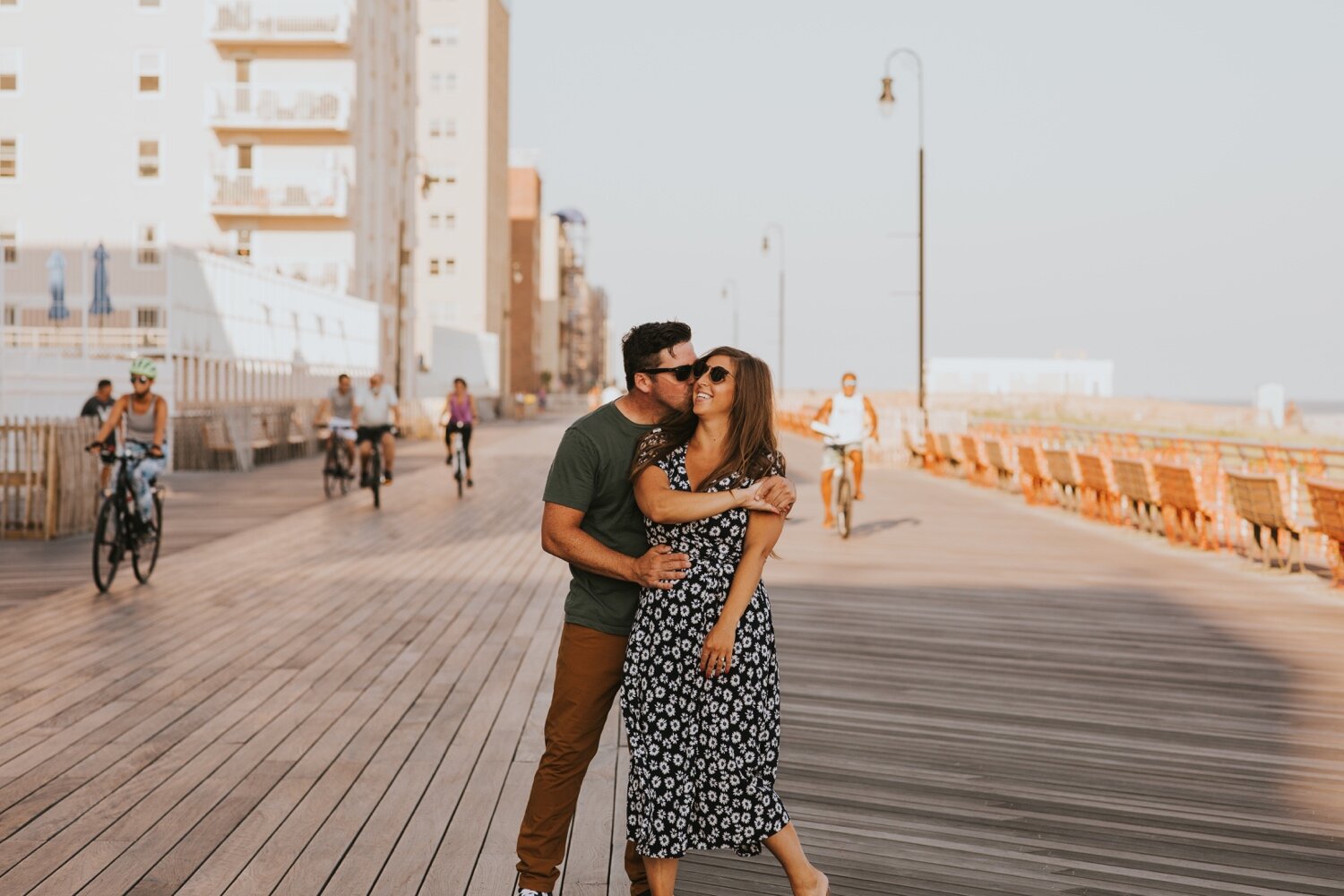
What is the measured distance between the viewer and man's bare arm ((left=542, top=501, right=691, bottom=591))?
3641 mm

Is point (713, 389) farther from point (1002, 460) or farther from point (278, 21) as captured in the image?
point (278, 21)

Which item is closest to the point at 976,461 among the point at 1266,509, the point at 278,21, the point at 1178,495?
the point at 1178,495

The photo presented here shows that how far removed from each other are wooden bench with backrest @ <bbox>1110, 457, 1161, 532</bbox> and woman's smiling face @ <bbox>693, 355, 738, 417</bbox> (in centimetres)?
1346

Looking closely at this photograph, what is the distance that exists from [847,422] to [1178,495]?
146 inches

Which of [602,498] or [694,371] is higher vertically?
[694,371]

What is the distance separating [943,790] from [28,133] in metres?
49.2

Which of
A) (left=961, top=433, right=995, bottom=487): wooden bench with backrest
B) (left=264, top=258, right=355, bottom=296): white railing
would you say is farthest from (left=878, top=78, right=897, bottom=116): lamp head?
(left=264, top=258, right=355, bottom=296): white railing

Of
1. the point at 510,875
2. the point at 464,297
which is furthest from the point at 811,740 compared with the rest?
the point at 464,297

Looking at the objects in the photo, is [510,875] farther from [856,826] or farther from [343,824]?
[856,826]

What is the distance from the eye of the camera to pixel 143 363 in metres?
10.8

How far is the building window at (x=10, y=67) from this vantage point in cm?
4703

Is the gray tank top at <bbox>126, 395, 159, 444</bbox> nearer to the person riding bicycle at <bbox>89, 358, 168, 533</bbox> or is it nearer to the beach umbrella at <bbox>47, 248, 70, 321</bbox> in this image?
the person riding bicycle at <bbox>89, 358, 168, 533</bbox>

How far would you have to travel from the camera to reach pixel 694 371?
12.0 feet

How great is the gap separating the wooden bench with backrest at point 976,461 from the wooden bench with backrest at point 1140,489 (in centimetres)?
752
